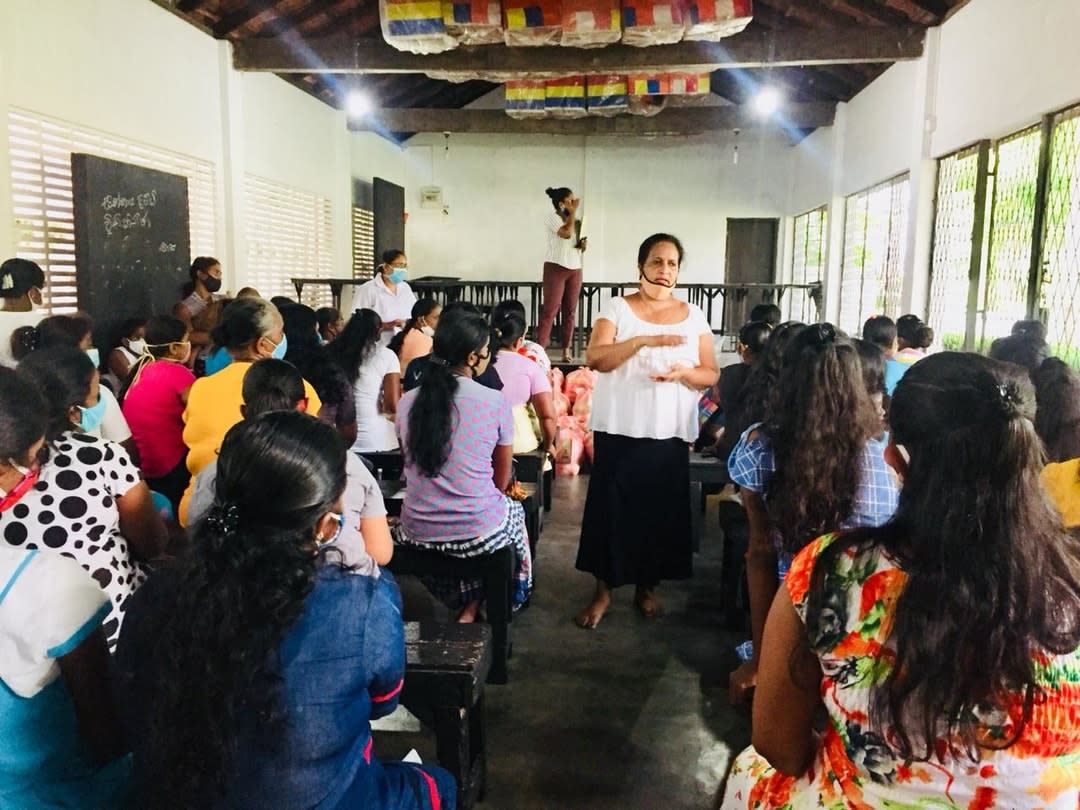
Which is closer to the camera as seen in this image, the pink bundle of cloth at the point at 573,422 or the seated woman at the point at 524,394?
the seated woman at the point at 524,394

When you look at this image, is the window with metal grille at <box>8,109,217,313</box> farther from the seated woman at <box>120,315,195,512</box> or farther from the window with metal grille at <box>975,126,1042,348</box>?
the window with metal grille at <box>975,126,1042,348</box>

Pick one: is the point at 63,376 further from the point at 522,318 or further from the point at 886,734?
the point at 522,318

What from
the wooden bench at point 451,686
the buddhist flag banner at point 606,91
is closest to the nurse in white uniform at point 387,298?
the buddhist flag banner at point 606,91

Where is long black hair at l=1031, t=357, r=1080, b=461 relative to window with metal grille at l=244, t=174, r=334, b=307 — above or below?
below

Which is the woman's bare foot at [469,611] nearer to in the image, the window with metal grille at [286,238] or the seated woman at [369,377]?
the seated woman at [369,377]

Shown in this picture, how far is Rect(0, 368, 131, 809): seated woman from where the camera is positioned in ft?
3.73

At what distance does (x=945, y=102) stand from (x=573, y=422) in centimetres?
338

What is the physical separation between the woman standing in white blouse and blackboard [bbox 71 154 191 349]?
11.3ft

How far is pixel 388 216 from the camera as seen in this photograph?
33.3 feet

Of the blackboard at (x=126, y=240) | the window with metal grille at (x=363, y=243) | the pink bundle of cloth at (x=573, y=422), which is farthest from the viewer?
the window with metal grille at (x=363, y=243)

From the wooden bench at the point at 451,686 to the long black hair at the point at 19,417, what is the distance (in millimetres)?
833

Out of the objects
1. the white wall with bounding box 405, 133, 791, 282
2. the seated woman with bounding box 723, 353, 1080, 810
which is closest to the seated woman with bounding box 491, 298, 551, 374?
the seated woman with bounding box 723, 353, 1080, 810

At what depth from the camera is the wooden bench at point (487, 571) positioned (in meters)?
2.67

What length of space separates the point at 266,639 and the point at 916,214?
6.17 metres
